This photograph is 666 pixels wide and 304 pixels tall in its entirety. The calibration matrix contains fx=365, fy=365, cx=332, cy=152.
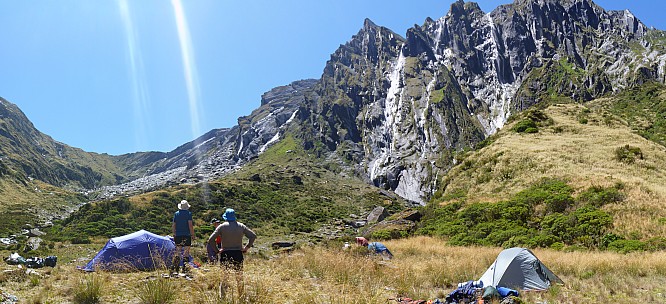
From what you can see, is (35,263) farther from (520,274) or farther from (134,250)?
(520,274)

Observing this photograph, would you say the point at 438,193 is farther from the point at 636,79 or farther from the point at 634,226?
the point at 636,79

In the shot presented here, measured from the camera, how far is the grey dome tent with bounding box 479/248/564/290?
1171cm

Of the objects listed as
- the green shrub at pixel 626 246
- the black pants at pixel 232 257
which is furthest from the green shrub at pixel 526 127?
the black pants at pixel 232 257

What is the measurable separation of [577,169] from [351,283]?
3357 cm

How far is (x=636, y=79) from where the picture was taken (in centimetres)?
12950

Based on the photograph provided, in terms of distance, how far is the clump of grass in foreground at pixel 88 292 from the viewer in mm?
7859

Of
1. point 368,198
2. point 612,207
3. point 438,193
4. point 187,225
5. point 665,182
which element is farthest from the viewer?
point 368,198

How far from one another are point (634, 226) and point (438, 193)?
77.4 ft

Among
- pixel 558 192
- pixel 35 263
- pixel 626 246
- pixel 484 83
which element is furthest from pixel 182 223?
pixel 484 83

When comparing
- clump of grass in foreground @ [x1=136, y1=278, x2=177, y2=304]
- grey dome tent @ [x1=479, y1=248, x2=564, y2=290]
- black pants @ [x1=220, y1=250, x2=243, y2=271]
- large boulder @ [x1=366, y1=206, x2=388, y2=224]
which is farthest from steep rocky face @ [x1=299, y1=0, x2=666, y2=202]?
clump of grass in foreground @ [x1=136, y1=278, x2=177, y2=304]

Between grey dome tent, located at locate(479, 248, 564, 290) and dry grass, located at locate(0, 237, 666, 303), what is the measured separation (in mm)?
532

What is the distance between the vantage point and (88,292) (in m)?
7.91

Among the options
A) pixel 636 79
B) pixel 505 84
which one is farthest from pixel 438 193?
pixel 505 84

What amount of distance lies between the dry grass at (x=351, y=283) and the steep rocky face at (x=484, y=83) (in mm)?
106442
